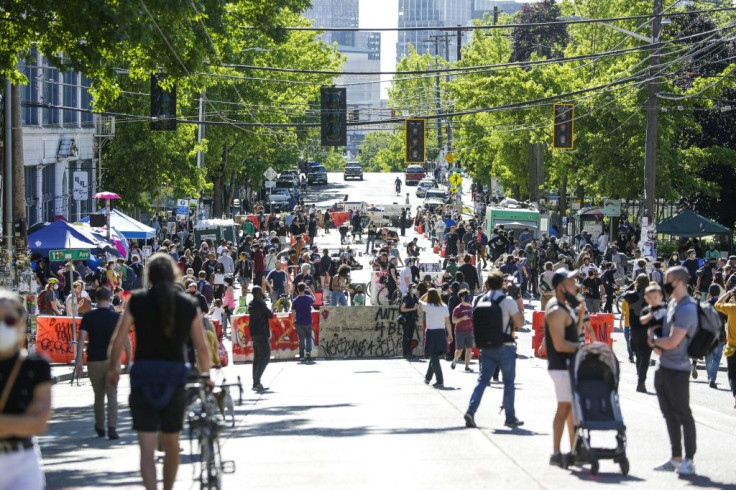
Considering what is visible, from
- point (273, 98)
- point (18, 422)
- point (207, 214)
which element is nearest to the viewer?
point (18, 422)

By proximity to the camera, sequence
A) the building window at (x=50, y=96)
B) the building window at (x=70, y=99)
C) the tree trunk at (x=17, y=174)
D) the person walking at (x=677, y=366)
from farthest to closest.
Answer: the building window at (x=70, y=99) → the building window at (x=50, y=96) → the tree trunk at (x=17, y=174) → the person walking at (x=677, y=366)

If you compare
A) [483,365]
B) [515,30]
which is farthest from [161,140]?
[515,30]

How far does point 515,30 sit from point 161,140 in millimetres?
45267

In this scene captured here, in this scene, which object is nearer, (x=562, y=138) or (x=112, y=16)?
(x=112, y=16)

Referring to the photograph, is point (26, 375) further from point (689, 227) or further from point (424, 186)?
point (424, 186)

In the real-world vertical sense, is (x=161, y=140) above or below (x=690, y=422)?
above

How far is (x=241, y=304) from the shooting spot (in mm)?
34719

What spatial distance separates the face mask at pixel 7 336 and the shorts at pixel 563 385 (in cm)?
540

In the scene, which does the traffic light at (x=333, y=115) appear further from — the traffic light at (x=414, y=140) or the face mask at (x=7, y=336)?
the face mask at (x=7, y=336)

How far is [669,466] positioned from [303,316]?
1422cm

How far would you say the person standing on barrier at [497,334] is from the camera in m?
13.5

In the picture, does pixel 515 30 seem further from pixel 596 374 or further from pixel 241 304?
pixel 596 374

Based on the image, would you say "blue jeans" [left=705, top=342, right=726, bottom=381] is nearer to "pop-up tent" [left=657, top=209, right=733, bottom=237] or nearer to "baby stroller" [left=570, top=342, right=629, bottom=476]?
"baby stroller" [left=570, top=342, right=629, bottom=476]

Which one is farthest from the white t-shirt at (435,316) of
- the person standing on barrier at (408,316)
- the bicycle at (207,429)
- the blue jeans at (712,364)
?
the bicycle at (207,429)
